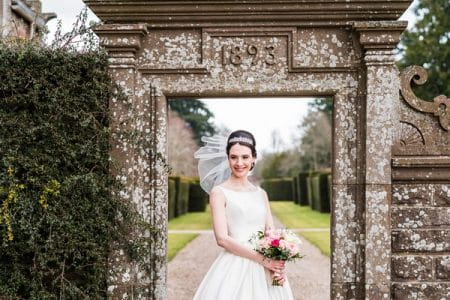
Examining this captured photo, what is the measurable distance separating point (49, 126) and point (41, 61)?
534mm

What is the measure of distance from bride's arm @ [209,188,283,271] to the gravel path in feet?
14.1

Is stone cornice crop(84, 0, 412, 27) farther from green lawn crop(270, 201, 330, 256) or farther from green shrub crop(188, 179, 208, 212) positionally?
green shrub crop(188, 179, 208, 212)

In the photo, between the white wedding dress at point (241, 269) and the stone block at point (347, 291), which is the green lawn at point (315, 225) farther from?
the white wedding dress at point (241, 269)

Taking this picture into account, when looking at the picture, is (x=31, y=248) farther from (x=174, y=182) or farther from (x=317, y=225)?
(x=174, y=182)

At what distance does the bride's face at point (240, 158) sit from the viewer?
4.16m

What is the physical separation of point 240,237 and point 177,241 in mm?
9735

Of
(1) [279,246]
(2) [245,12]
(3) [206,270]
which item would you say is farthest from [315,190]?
(1) [279,246]

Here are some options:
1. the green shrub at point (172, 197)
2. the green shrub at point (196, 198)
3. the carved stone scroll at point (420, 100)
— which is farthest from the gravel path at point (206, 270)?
the green shrub at point (196, 198)

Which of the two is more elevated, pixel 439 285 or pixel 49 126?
pixel 49 126

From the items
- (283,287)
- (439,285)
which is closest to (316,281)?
(439,285)

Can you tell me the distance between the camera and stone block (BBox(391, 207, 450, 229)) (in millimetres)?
4719

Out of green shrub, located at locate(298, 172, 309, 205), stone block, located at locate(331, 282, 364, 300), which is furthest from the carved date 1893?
green shrub, located at locate(298, 172, 309, 205)

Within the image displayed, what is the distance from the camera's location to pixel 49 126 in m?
4.53

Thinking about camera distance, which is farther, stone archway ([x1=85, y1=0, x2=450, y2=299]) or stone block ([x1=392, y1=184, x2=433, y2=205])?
stone block ([x1=392, y1=184, x2=433, y2=205])
